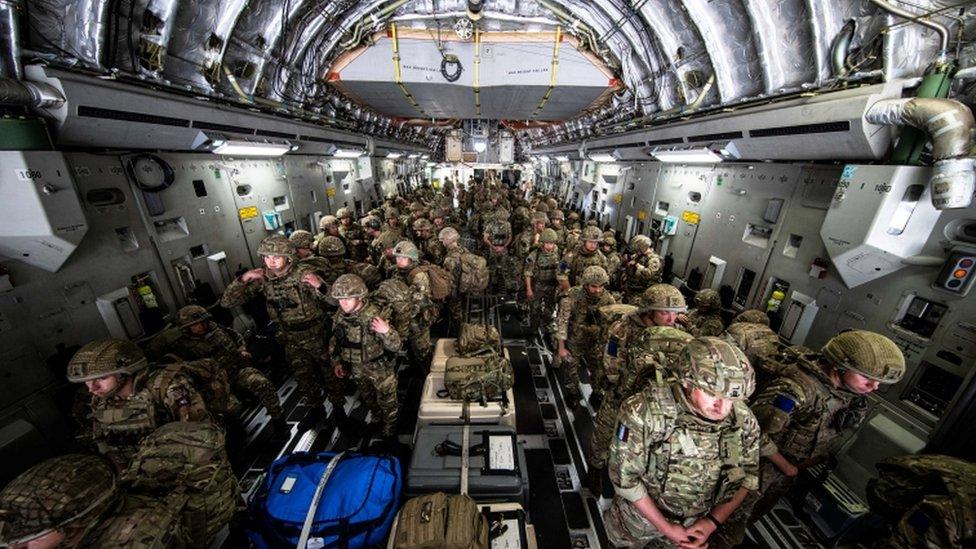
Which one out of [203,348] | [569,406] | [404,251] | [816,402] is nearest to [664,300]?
[816,402]

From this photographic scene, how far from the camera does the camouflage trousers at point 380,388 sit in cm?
404

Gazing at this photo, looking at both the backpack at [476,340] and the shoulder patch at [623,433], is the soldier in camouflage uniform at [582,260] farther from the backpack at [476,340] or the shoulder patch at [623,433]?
the shoulder patch at [623,433]

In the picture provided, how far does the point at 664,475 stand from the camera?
92.1 inches

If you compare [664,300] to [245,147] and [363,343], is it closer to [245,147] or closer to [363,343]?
[363,343]

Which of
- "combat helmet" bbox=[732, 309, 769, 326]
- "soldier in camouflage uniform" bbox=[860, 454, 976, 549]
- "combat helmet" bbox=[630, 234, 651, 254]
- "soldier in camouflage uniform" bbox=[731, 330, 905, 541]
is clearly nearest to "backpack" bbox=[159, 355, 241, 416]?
"soldier in camouflage uniform" bbox=[731, 330, 905, 541]

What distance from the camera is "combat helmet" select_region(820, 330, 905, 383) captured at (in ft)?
8.48

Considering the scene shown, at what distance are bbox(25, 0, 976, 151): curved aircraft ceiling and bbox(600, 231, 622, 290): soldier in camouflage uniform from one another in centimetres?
285

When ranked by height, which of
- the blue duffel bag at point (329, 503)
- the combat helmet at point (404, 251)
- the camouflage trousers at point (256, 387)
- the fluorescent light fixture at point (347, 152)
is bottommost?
the camouflage trousers at point (256, 387)

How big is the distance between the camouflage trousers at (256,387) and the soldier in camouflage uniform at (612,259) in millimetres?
6497

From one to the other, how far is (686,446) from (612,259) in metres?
5.38

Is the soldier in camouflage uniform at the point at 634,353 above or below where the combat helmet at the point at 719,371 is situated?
below

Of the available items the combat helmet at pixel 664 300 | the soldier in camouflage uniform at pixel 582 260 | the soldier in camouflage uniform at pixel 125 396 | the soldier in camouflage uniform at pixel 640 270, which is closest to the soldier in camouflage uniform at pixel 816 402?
the combat helmet at pixel 664 300

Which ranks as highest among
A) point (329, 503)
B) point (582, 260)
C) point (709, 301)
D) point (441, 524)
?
point (582, 260)

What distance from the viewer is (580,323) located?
17.0 ft
